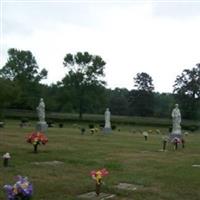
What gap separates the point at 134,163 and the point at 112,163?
3.23ft

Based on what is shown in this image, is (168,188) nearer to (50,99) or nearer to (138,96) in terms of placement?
(50,99)

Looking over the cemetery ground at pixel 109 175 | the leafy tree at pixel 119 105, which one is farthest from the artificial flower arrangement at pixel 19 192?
the leafy tree at pixel 119 105

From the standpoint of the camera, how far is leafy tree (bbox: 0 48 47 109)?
3081 inches

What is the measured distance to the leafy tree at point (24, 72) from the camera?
78.2 m

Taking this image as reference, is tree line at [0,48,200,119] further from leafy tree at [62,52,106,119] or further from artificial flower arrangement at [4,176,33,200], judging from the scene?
artificial flower arrangement at [4,176,33,200]

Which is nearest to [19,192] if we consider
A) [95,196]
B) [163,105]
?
[95,196]

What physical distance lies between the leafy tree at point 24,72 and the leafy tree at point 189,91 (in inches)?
942

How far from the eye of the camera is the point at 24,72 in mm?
81000

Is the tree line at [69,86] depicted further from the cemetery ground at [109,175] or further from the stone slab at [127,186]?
the stone slab at [127,186]

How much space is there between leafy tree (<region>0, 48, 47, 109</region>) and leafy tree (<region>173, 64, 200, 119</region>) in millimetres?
23922

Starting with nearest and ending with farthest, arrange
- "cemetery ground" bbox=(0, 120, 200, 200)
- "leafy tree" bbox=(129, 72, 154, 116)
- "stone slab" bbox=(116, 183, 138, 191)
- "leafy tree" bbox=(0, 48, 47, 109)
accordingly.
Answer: "cemetery ground" bbox=(0, 120, 200, 200), "stone slab" bbox=(116, 183, 138, 191), "leafy tree" bbox=(0, 48, 47, 109), "leafy tree" bbox=(129, 72, 154, 116)

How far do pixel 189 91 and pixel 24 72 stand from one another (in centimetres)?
2888

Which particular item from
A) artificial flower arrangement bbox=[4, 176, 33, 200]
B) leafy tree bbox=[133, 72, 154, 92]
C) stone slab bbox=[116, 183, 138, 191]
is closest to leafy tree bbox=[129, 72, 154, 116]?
leafy tree bbox=[133, 72, 154, 92]

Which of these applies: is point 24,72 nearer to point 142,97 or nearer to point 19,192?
point 142,97
